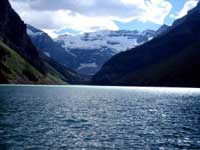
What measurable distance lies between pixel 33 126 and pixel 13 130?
7914 millimetres

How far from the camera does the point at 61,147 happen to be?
56875 millimetres

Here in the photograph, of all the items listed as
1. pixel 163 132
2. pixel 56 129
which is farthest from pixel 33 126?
pixel 163 132

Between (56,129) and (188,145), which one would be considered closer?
(188,145)

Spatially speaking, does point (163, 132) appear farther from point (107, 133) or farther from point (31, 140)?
point (31, 140)

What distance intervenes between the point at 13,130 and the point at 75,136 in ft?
39.0

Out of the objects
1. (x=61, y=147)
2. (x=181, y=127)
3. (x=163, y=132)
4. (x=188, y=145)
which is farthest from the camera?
(x=181, y=127)

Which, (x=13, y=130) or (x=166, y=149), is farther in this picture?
(x=13, y=130)

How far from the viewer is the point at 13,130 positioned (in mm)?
70625

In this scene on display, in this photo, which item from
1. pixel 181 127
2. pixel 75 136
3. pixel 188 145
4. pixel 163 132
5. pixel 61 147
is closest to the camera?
pixel 61 147

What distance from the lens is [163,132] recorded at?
74.9 metres

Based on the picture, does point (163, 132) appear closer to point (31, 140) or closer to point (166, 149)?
point (166, 149)

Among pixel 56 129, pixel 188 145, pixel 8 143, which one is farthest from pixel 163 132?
pixel 8 143

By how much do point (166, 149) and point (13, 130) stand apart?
28538mm

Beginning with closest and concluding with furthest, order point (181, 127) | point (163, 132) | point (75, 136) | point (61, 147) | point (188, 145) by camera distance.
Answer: point (61, 147) → point (188, 145) → point (75, 136) → point (163, 132) → point (181, 127)
